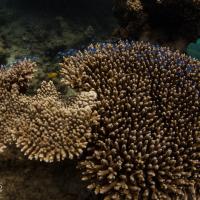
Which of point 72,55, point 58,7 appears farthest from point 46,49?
point 72,55

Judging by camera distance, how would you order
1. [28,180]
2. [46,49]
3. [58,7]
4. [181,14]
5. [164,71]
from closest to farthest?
[28,180] → [164,71] → [181,14] → [46,49] → [58,7]

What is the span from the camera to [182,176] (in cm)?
429

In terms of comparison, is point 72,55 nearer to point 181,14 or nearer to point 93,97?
point 93,97

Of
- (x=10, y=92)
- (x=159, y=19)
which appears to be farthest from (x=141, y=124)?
(x=159, y=19)

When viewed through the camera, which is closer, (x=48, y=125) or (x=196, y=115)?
(x=48, y=125)

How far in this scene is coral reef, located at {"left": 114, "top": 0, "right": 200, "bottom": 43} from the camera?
7.91 m

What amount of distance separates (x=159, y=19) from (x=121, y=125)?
497 cm

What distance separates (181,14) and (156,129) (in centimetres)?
467

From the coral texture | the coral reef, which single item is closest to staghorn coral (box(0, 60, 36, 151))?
the coral texture

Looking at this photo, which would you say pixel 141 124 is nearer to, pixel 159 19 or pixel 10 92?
pixel 10 92

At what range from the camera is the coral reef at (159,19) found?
7.91 m

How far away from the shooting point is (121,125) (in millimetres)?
4543

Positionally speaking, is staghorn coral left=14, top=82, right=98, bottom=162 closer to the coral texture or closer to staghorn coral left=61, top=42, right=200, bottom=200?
the coral texture

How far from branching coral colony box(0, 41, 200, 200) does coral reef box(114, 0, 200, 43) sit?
2964 mm
